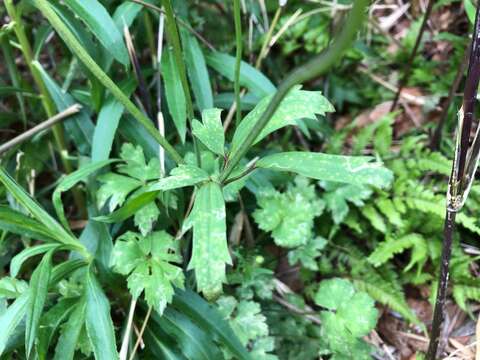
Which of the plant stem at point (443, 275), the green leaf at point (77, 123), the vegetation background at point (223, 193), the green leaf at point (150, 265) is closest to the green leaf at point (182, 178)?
the vegetation background at point (223, 193)

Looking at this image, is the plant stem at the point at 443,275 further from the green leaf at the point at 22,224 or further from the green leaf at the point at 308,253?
the green leaf at the point at 22,224

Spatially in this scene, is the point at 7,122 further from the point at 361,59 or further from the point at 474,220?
the point at 474,220

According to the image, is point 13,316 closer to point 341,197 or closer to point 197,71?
point 197,71

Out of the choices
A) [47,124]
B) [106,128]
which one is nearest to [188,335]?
[106,128]

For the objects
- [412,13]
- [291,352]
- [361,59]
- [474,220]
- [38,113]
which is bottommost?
[291,352]

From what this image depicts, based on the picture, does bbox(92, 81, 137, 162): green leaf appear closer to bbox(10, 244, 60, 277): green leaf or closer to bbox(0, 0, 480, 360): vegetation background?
bbox(0, 0, 480, 360): vegetation background

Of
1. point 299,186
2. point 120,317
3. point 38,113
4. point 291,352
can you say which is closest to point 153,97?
point 38,113
